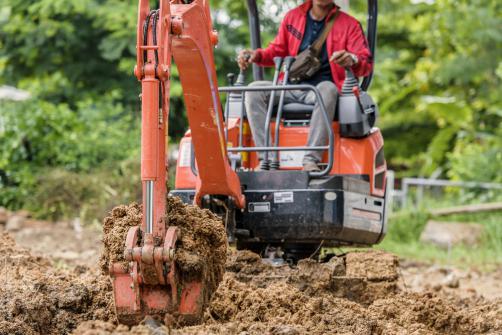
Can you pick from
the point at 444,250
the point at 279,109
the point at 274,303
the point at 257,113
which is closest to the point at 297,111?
the point at 279,109

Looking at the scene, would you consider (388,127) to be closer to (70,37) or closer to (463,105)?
(463,105)

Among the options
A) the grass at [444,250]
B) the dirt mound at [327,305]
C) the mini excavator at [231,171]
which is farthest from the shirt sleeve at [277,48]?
the grass at [444,250]

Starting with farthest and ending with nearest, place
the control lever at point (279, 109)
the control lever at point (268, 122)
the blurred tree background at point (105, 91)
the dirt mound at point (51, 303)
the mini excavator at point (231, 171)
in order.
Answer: the blurred tree background at point (105, 91), the control lever at point (279, 109), the control lever at point (268, 122), the dirt mound at point (51, 303), the mini excavator at point (231, 171)

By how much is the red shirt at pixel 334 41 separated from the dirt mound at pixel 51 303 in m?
2.65

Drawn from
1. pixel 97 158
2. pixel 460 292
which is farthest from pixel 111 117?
pixel 460 292

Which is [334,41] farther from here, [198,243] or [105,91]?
[105,91]

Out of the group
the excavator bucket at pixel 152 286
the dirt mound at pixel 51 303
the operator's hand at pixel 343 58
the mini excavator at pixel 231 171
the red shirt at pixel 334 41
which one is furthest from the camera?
the red shirt at pixel 334 41

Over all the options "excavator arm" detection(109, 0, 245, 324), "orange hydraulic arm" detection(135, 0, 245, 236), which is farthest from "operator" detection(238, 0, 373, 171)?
"excavator arm" detection(109, 0, 245, 324)

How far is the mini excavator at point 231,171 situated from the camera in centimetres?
499

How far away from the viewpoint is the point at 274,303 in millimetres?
5902

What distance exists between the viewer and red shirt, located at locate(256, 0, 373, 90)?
25.1 ft

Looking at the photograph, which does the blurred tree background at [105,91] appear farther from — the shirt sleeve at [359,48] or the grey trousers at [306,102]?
the grey trousers at [306,102]

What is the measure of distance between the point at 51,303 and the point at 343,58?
2983 millimetres

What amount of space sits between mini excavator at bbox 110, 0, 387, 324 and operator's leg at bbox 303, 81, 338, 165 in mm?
107
